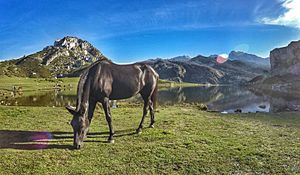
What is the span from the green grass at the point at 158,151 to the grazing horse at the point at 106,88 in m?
1.13

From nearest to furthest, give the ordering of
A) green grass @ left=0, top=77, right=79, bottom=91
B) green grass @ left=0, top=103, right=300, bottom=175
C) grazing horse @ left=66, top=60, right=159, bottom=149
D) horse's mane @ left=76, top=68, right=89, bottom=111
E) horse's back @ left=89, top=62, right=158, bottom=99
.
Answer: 1. green grass @ left=0, top=103, right=300, bottom=175
2. grazing horse @ left=66, top=60, right=159, bottom=149
3. horse's mane @ left=76, top=68, right=89, bottom=111
4. horse's back @ left=89, top=62, right=158, bottom=99
5. green grass @ left=0, top=77, right=79, bottom=91

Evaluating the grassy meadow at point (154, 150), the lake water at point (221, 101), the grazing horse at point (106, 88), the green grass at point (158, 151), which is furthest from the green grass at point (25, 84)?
the grazing horse at point (106, 88)

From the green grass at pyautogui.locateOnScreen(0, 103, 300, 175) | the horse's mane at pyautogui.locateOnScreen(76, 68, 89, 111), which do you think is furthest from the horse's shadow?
the horse's mane at pyautogui.locateOnScreen(76, 68, 89, 111)

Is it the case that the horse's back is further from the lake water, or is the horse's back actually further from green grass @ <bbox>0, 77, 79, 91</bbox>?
green grass @ <bbox>0, 77, 79, 91</bbox>

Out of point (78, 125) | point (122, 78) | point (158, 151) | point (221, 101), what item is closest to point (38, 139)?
point (78, 125)

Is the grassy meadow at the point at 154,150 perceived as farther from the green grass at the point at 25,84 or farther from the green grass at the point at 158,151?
the green grass at the point at 25,84

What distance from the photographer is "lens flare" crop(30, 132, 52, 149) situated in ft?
36.3

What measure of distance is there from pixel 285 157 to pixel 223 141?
9.10ft

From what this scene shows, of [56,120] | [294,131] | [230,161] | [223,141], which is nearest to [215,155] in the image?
[230,161]

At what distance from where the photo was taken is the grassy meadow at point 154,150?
355 inches

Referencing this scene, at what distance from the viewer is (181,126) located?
52.0 feet

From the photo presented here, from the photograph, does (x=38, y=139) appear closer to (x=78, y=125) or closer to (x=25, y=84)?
(x=78, y=125)

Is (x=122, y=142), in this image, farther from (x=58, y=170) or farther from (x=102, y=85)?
(x=58, y=170)

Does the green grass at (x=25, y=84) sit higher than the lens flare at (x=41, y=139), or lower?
higher
